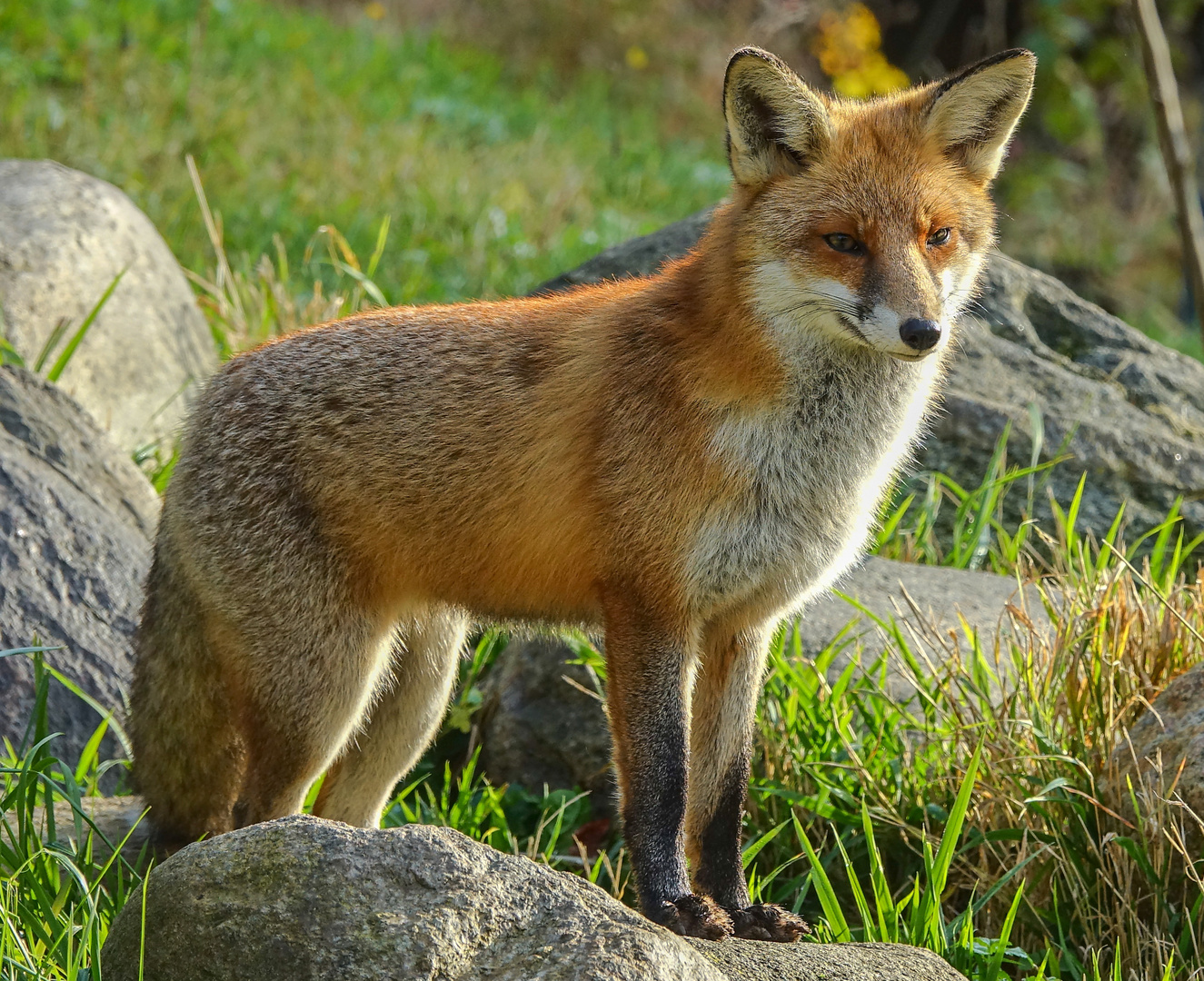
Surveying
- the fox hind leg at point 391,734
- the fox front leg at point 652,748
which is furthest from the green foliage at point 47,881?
the fox front leg at point 652,748

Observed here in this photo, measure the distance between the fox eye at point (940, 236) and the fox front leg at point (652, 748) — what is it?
1.26 metres

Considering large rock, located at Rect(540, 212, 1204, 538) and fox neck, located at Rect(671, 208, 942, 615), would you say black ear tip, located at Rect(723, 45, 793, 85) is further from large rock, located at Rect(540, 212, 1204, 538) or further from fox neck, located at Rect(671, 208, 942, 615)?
large rock, located at Rect(540, 212, 1204, 538)

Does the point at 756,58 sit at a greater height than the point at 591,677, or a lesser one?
greater

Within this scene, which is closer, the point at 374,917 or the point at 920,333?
the point at 374,917

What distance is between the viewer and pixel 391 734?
4379 mm

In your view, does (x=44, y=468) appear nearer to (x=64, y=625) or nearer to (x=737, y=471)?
(x=64, y=625)


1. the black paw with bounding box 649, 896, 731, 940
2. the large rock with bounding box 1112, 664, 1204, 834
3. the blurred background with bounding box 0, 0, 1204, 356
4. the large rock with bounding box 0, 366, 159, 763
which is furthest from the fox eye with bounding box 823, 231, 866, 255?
the large rock with bounding box 0, 366, 159, 763

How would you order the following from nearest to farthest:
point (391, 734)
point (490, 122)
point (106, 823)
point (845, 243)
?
point (845, 243) < point (106, 823) < point (391, 734) < point (490, 122)

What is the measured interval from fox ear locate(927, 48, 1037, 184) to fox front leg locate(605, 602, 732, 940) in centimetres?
161

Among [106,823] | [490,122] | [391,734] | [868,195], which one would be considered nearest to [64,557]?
→ [106,823]

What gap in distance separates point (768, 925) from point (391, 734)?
1.51 metres

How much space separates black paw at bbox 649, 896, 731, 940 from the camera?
10.6 ft

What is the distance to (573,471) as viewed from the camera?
3.78 m

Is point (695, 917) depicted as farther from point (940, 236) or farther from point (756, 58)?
point (756, 58)
